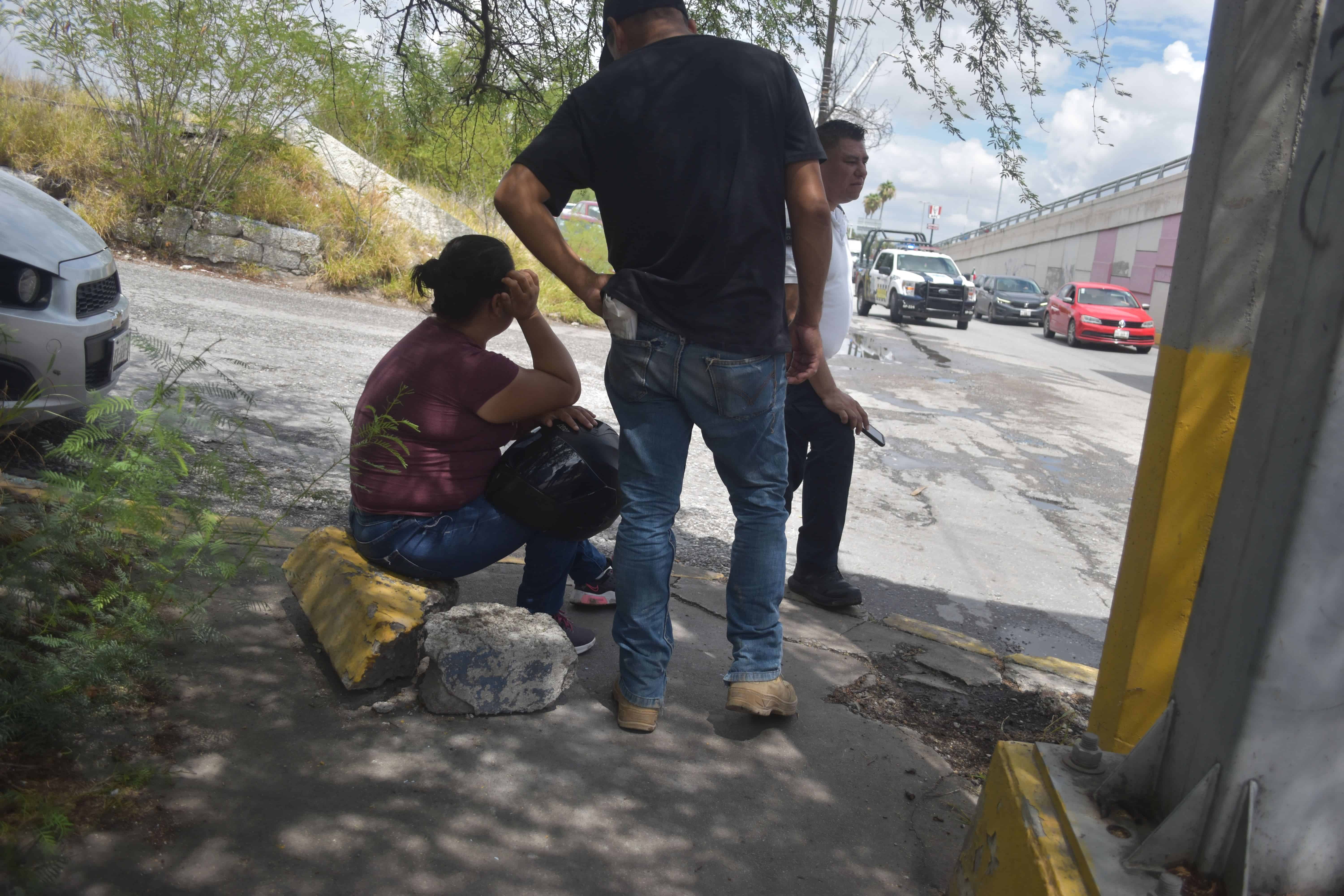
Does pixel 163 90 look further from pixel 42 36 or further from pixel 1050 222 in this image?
pixel 1050 222

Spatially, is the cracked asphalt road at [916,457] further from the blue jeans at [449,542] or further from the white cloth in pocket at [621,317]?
the white cloth in pocket at [621,317]

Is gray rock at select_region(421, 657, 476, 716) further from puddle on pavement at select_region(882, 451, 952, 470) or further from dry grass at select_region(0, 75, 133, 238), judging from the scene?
dry grass at select_region(0, 75, 133, 238)

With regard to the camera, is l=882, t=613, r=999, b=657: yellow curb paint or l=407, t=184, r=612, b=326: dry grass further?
l=407, t=184, r=612, b=326: dry grass

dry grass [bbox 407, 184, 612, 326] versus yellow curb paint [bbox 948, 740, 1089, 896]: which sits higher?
dry grass [bbox 407, 184, 612, 326]

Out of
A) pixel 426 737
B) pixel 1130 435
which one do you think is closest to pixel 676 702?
pixel 426 737

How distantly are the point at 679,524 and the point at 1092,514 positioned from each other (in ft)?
10.5

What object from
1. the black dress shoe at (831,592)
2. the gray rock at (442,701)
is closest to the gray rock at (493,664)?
the gray rock at (442,701)

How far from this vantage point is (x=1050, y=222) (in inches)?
1909

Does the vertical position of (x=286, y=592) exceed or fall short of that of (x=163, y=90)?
it falls short

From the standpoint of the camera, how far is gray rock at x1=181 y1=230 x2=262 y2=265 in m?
12.3

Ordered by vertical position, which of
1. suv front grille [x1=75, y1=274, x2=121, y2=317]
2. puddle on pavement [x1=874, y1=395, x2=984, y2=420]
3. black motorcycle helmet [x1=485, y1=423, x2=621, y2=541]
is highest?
suv front grille [x1=75, y1=274, x2=121, y2=317]

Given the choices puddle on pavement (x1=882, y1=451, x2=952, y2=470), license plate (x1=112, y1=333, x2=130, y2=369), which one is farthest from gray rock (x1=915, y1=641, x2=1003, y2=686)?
license plate (x1=112, y1=333, x2=130, y2=369)

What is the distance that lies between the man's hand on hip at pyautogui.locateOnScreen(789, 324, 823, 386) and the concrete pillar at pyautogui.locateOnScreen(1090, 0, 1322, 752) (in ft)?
3.17

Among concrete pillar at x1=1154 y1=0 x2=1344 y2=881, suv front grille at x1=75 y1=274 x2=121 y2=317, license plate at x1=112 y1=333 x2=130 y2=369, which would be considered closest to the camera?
concrete pillar at x1=1154 y1=0 x2=1344 y2=881
